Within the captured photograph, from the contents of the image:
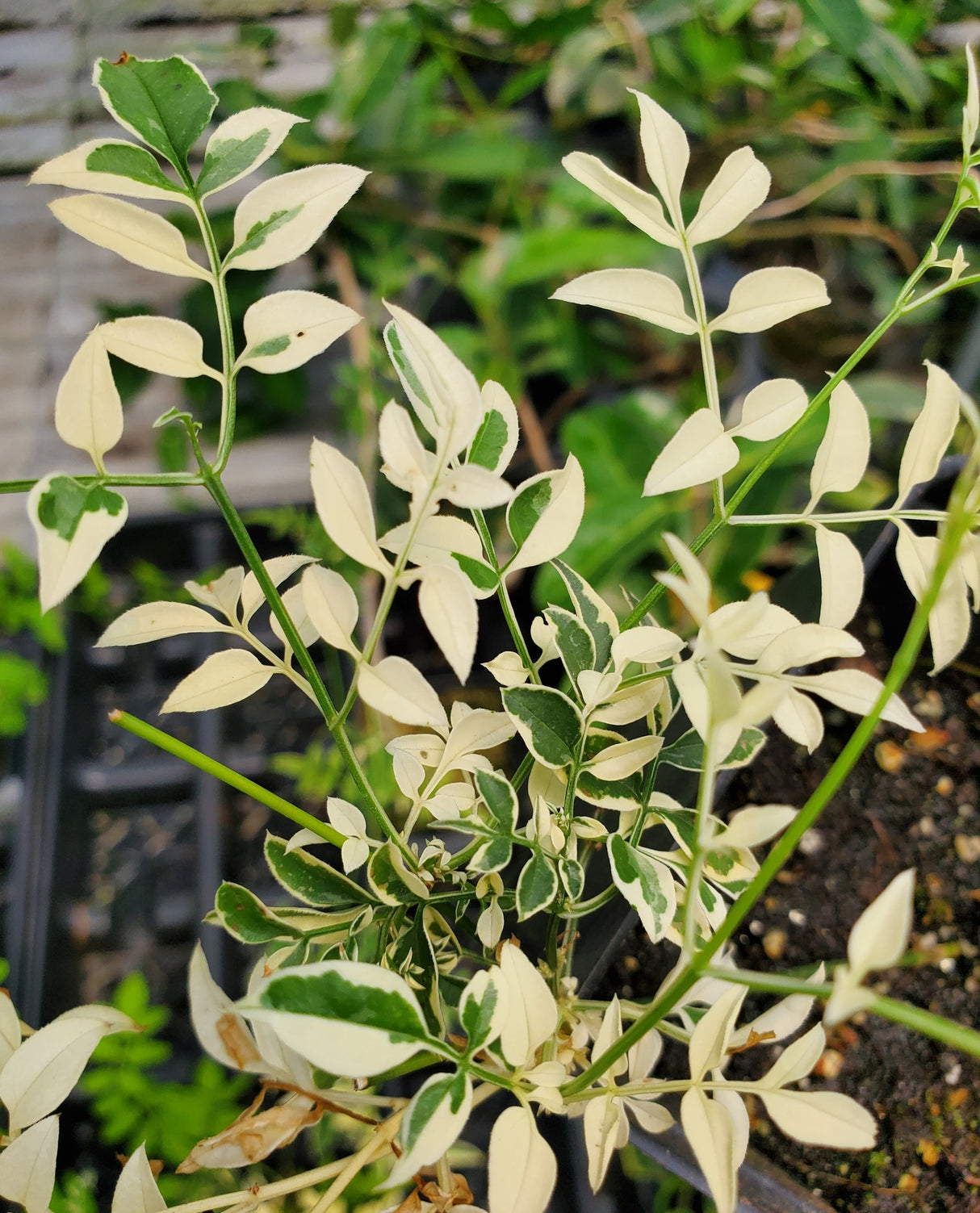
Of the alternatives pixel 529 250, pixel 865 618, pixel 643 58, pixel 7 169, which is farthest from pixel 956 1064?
pixel 7 169

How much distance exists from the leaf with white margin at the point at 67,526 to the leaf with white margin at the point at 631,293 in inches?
6.1

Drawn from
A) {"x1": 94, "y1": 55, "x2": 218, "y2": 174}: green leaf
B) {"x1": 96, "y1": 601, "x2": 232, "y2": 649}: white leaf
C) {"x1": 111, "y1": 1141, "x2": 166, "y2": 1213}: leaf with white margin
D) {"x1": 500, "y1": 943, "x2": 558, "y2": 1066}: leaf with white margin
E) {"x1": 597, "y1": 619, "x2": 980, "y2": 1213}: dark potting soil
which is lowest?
{"x1": 597, "y1": 619, "x2": 980, "y2": 1213}: dark potting soil

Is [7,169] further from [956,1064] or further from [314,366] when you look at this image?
[956,1064]

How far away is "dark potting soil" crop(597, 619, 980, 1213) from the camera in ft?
1.36

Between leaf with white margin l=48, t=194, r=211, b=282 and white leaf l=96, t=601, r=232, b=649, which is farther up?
leaf with white margin l=48, t=194, r=211, b=282

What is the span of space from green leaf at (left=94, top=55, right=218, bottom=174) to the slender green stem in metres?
0.17

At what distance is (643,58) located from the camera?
0.98 m

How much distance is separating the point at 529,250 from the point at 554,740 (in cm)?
66

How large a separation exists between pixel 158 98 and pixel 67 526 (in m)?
0.13

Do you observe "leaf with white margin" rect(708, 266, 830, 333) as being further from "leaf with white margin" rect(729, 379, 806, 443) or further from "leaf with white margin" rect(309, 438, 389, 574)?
"leaf with white margin" rect(309, 438, 389, 574)

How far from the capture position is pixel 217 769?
275 millimetres

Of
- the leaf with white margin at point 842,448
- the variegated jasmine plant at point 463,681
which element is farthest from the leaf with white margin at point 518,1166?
the leaf with white margin at point 842,448

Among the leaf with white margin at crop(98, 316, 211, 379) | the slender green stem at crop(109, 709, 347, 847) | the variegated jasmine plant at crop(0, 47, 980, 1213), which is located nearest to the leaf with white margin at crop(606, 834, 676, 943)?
the variegated jasmine plant at crop(0, 47, 980, 1213)

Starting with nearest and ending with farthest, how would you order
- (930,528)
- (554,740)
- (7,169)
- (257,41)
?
(554,740) < (930,528) < (257,41) < (7,169)
